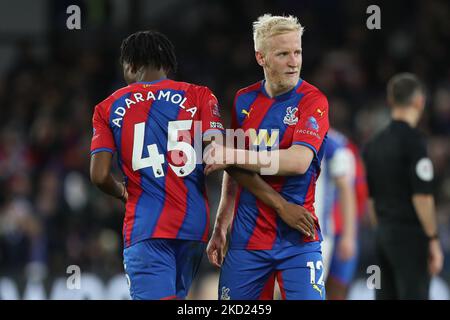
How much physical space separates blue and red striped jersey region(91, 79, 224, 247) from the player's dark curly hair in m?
0.14

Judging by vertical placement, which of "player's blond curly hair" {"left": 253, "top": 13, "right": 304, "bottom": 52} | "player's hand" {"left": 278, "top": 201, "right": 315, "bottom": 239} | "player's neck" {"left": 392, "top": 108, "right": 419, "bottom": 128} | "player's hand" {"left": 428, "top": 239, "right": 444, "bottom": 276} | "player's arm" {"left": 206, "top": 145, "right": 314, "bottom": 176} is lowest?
"player's hand" {"left": 428, "top": 239, "right": 444, "bottom": 276}

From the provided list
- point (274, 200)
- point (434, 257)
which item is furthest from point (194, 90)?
point (434, 257)

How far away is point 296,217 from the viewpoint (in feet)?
16.2

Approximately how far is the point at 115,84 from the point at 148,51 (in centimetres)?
779

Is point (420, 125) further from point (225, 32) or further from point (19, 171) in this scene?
point (19, 171)

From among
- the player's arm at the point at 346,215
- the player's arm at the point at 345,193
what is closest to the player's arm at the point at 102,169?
the player's arm at the point at 345,193

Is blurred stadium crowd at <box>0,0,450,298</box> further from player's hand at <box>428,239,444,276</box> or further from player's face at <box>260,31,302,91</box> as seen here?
player's face at <box>260,31,302,91</box>

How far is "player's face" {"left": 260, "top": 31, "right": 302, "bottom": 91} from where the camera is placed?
495 cm

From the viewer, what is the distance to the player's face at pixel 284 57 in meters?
4.95

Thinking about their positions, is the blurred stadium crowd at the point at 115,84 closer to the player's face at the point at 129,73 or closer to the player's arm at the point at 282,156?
the player's face at the point at 129,73

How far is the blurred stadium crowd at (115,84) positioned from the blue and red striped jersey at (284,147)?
4502mm

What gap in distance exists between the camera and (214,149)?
486cm

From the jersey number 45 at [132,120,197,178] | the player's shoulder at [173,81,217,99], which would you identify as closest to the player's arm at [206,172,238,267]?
the jersey number 45 at [132,120,197,178]
